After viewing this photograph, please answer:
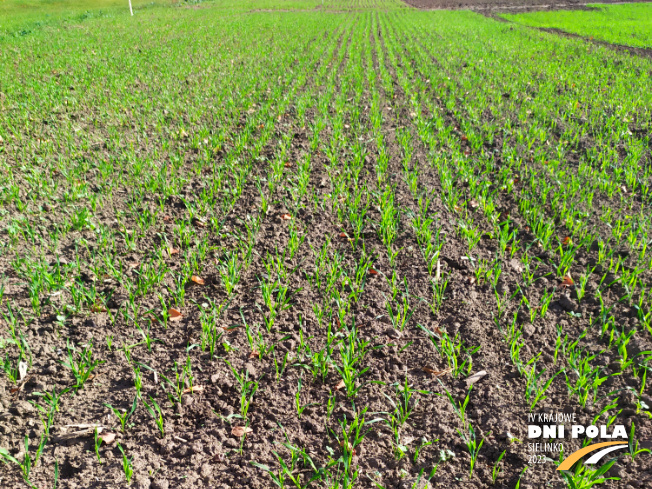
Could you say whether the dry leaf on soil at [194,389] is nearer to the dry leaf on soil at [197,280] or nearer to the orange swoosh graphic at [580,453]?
the dry leaf on soil at [197,280]

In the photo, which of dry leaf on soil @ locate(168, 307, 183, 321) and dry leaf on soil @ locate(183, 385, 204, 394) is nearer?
dry leaf on soil @ locate(183, 385, 204, 394)

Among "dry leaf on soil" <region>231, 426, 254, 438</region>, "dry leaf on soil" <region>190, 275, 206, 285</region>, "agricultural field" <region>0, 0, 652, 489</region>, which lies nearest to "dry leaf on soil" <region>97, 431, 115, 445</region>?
"agricultural field" <region>0, 0, 652, 489</region>

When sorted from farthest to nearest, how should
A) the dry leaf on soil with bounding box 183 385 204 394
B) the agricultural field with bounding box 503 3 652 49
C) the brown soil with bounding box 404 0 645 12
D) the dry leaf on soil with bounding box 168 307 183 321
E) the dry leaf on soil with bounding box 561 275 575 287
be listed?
the brown soil with bounding box 404 0 645 12, the agricultural field with bounding box 503 3 652 49, the dry leaf on soil with bounding box 561 275 575 287, the dry leaf on soil with bounding box 168 307 183 321, the dry leaf on soil with bounding box 183 385 204 394

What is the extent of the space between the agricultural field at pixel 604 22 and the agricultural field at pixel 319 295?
12.9 metres

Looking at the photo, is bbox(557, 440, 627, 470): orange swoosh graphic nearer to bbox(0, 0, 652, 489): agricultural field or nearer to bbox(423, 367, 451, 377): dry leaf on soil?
bbox(0, 0, 652, 489): agricultural field

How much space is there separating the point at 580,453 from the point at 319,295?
1868 millimetres

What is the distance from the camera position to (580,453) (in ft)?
6.64

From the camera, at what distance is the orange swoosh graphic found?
1.99 m

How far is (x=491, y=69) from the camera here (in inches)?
426

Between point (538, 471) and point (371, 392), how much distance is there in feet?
2.96

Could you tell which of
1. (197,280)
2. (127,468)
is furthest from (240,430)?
(197,280)

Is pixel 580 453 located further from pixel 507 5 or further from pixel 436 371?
pixel 507 5

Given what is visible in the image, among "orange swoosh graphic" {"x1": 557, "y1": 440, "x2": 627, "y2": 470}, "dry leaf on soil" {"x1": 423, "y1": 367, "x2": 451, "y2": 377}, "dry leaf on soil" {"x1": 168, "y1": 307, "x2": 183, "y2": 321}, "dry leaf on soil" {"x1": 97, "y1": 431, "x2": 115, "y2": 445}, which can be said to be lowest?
"orange swoosh graphic" {"x1": 557, "y1": 440, "x2": 627, "y2": 470}

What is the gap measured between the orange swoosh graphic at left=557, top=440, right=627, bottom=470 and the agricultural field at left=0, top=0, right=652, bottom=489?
30 mm
